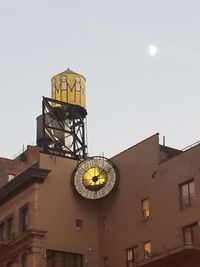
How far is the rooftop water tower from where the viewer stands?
8525 cm

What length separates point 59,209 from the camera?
239ft

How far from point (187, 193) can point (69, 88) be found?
31365 millimetres

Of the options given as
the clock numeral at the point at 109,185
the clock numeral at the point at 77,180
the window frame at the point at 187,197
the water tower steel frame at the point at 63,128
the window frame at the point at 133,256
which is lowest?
the window frame at the point at 133,256

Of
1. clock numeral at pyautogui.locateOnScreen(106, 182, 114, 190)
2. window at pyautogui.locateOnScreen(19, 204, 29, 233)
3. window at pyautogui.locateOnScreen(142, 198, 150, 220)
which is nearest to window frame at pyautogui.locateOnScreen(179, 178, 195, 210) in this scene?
window at pyautogui.locateOnScreen(142, 198, 150, 220)

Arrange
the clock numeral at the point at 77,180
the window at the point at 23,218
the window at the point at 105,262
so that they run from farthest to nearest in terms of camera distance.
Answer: the clock numeral at the point at 77,180, the window at the point at 23,218, the window at the point at 105,262

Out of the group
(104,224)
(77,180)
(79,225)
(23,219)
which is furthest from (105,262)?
(23,219)

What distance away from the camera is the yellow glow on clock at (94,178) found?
73.4 meters

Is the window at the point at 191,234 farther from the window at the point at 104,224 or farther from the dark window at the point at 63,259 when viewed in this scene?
the dark window at the point at 63,259

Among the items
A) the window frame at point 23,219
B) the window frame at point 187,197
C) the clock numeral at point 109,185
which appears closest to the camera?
the window frame at point 187,197

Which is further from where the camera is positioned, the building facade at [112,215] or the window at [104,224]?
the window at [104,224]

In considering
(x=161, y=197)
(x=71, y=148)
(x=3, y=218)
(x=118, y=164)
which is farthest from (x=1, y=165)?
(x=161, y=197)

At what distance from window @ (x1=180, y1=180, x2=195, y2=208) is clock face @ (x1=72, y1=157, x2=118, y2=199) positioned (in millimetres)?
9850

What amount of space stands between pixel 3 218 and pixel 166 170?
20.6 m

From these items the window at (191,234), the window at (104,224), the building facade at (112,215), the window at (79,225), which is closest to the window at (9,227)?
the building facade at (112,215)
